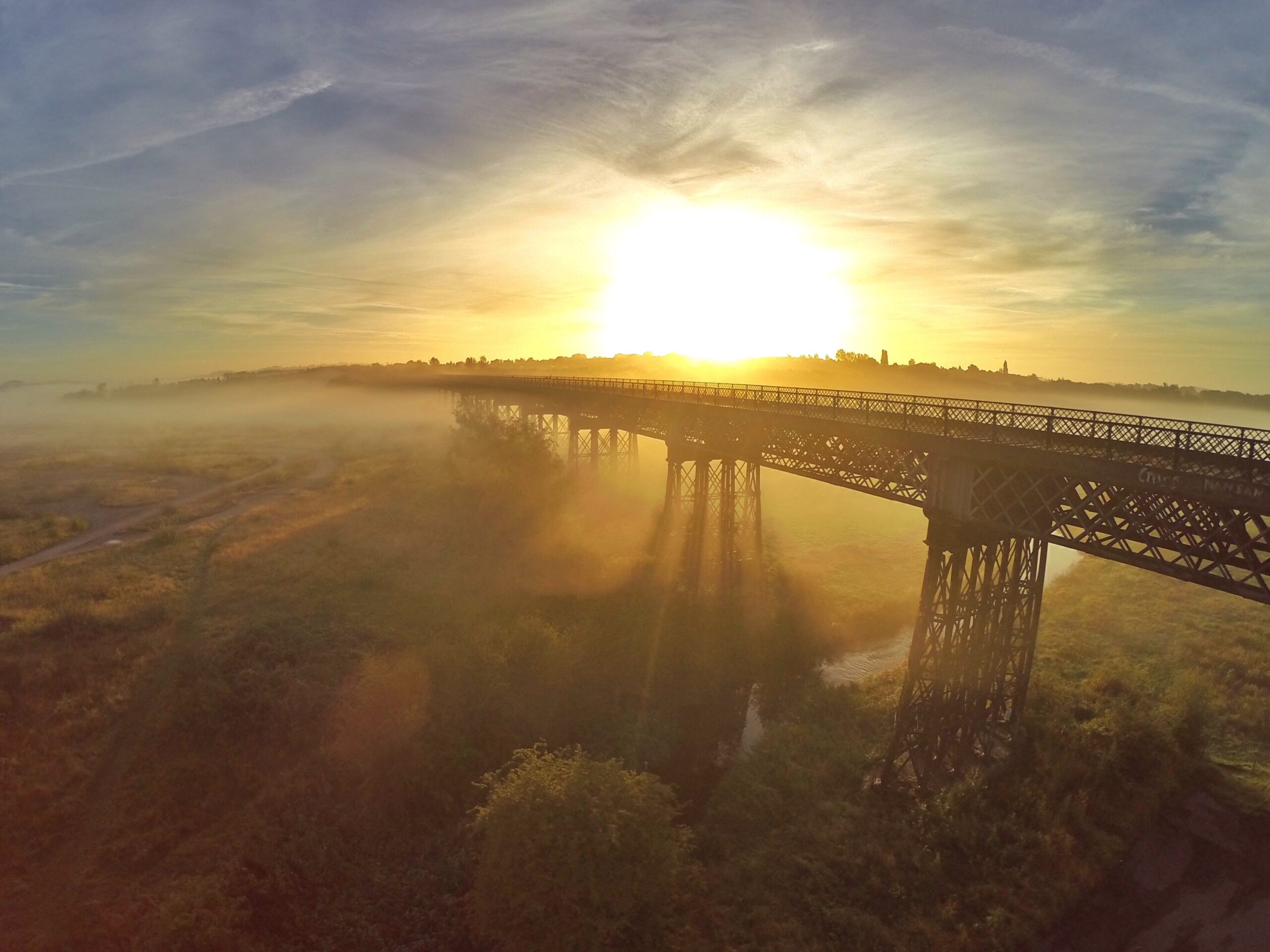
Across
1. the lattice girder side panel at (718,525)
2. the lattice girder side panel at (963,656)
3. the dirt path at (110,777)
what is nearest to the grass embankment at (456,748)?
the dirt path at (110,777)

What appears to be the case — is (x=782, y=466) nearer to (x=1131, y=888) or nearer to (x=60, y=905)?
(x=1131, y=888)

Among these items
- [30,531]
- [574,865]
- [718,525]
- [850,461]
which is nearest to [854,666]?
[718,525]

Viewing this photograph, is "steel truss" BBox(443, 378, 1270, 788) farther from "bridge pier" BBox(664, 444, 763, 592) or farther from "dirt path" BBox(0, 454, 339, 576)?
"dirt path" BBox(0, 454, 339, 576)

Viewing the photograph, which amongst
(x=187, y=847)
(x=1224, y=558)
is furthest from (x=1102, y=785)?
(x=187, y=847)

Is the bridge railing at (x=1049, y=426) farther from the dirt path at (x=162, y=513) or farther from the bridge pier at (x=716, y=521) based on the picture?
the dirt path at (x=162, y=513)

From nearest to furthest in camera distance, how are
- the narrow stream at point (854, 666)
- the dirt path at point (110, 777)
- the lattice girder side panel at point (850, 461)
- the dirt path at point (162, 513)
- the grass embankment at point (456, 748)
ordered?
Answer: 1. the dirt path at point (110, 777)
2. the grass embankment at point (456, 748)
3. the lattice girder side panel at point (850, 461)
4. the narrow stream at point (854, 666)
5. the dirt path at point (162, 513)

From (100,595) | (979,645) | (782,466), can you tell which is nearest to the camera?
(979,645)
